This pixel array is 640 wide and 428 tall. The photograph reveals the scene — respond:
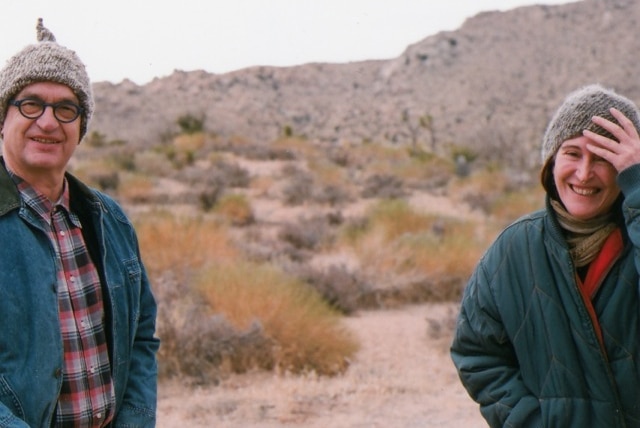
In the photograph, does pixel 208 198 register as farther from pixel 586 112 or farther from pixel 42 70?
pixel 586 112

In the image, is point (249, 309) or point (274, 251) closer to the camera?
point (249, 309)

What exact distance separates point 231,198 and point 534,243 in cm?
1650

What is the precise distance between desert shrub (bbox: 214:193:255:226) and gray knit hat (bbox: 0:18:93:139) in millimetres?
15028

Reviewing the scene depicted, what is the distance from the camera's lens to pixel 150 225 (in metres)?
13.4

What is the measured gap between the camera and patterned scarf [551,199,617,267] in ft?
9.12

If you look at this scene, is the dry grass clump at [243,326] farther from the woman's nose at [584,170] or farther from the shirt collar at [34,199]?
the woman's nose at [584,170]

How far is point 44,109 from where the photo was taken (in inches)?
110

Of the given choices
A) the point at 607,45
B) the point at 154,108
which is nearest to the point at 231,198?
the point at 154,108

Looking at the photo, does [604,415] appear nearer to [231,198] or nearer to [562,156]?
[562,156]

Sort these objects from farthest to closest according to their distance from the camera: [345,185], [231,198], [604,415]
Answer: [345,185]
[231,198]
[604,415]


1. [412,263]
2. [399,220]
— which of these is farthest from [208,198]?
[412,263]

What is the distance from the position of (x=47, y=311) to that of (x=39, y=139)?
546 millimetres

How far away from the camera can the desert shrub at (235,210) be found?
1817 centimetres

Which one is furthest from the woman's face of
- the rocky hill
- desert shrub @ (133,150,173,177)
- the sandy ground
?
the rocky hill
